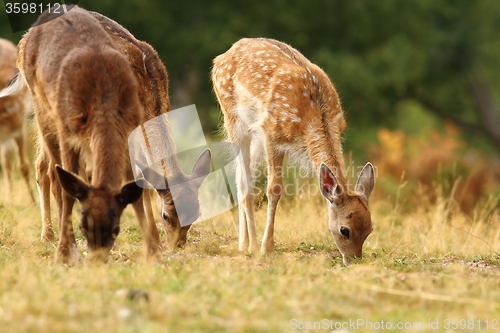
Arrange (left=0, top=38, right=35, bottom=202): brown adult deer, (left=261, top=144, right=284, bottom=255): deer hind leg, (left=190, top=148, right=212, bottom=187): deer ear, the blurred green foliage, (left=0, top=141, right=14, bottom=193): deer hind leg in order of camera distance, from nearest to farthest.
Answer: (left=190, top=148, right=212, bottom=187): deer ear, (left=261, top=144, right=284, bottom=255): deer hind leg, (left=0, top=38, right=35, bottom=202): brown adult deer, (left=0, top=141, right=14, bottom=193): deer hind leg, the blurred green foliage

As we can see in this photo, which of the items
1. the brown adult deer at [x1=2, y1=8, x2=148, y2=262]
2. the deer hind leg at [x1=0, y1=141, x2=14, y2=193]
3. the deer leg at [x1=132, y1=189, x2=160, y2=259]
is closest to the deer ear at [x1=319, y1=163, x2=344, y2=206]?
the deer leg at [x1=132, y1=189, x2=160, y2=259]

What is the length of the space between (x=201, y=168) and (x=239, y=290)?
240 centimetres

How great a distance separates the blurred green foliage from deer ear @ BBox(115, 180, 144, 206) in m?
14.4

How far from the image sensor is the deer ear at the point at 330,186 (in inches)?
291

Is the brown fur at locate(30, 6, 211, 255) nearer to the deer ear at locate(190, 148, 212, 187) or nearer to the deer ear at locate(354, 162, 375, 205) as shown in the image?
the deer ear at locate(190, 148, 212, 187)

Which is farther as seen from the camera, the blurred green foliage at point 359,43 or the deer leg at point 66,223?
the blurred green foliage at point 359,43

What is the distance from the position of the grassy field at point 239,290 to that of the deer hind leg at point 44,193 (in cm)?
15

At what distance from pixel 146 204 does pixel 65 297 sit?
109 inches

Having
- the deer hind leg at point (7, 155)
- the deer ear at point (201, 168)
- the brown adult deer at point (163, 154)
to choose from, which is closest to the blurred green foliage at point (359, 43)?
the deer hind leg at point (7, 155)

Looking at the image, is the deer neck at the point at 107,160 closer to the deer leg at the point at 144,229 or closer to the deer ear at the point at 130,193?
the deer ear at the point at 130,193

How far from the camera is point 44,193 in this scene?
794cm

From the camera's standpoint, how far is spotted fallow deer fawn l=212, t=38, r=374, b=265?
745 centimetres

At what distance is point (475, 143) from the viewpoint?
3131 cm

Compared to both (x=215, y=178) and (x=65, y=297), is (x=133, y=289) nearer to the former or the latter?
(x=65, y=297)
